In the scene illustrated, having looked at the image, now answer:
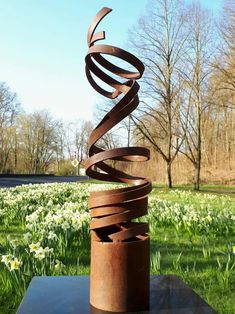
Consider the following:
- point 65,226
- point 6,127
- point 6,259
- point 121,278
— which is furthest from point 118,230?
point 6,127

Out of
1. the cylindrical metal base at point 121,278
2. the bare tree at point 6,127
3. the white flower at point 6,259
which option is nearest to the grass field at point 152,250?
the white flower at point 6,259

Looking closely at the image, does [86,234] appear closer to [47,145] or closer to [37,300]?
[37,300]

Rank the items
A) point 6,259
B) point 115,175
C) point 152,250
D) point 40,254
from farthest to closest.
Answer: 1. point 152,250
2. point 40,254
3. point 6,259
4. point 115,175

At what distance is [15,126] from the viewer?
174 feet

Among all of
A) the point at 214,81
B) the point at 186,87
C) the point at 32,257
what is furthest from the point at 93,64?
the point at 186,87

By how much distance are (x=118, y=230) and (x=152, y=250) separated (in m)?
3.40

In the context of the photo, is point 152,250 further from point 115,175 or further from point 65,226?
point 115,175

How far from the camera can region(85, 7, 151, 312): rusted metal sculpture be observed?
1.77m

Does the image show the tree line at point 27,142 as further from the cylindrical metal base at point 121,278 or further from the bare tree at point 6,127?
the cylindrical metal base at point 121,278

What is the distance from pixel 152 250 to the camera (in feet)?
17.0

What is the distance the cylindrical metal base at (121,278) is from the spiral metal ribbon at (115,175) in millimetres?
68

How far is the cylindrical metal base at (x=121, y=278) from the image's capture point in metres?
1.76

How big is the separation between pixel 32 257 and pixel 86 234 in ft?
7.26

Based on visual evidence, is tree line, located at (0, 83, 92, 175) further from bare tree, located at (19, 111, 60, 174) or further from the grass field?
the grass field
